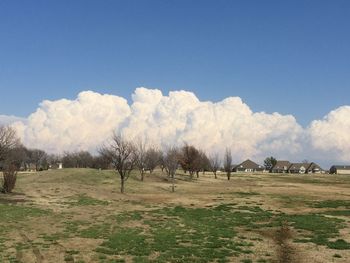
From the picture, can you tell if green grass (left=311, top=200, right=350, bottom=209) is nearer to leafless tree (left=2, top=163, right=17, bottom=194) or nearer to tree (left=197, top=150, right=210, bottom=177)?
leafless tree (left=2, top=163, right=17, bottom=194)

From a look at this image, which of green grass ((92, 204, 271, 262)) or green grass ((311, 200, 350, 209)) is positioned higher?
green grass ((311, 200, 350, 209))

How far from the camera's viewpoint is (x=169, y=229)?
25438 mm

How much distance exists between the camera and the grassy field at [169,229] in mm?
18609

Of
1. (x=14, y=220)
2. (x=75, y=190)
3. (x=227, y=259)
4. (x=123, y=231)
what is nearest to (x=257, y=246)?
(x=227, y=259)

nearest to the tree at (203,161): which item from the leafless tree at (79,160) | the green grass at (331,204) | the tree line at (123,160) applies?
the tree line at (123,160)

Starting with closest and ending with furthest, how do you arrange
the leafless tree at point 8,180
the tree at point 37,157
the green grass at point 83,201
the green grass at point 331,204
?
the green grass at point 83,201 → the green grass at point 331,204 → the leafless tree at point 8,180 → the tree at point 37,157

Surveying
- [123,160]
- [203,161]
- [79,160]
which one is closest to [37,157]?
[79,160]

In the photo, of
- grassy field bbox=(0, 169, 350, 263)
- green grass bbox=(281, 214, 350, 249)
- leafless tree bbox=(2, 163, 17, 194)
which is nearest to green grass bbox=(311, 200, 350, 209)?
grassy field bbox=(0, 169, 350, 263)

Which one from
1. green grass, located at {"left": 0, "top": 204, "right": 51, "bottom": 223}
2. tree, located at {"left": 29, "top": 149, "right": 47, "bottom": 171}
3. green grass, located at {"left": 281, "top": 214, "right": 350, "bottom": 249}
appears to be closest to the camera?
green grass, located at {"left": 281, "top": 214, "right": 350, "bottom": 249}

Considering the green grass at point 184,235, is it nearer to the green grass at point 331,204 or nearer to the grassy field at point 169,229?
the grassy field at point 169,229

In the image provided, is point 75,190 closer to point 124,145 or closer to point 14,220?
point 124,145

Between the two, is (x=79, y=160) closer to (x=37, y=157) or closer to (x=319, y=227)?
(x=37, y=157)

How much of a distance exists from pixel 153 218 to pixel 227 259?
12.7 m

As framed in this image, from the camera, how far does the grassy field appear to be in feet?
61.1
